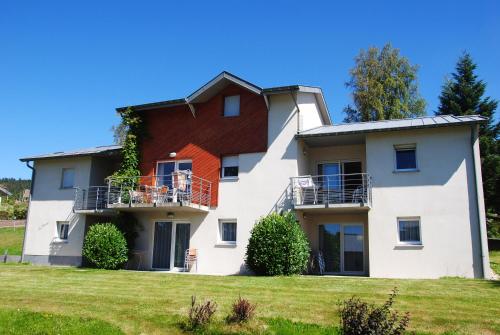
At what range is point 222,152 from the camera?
20422mm

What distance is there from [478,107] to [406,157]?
50.1 feet

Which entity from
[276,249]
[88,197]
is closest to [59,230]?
[88,197]

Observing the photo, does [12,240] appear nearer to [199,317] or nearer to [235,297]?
[235,297]

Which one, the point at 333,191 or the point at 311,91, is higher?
the point at 311,91

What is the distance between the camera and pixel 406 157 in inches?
710

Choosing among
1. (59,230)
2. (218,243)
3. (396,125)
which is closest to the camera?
(396,125)

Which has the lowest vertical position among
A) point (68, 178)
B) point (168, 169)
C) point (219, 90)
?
point (68, 178)

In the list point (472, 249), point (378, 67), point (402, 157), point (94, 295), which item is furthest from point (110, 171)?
point (378, 67)

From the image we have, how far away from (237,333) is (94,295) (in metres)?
5.41

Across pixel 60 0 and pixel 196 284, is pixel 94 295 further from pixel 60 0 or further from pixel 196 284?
pixel 60 0

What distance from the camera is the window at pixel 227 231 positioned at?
19953 mm

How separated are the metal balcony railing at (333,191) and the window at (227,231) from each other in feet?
10.3

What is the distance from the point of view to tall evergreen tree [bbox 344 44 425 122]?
107 feet

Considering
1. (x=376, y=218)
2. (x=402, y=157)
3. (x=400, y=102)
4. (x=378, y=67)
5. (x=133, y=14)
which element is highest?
(x=378, y=67)
